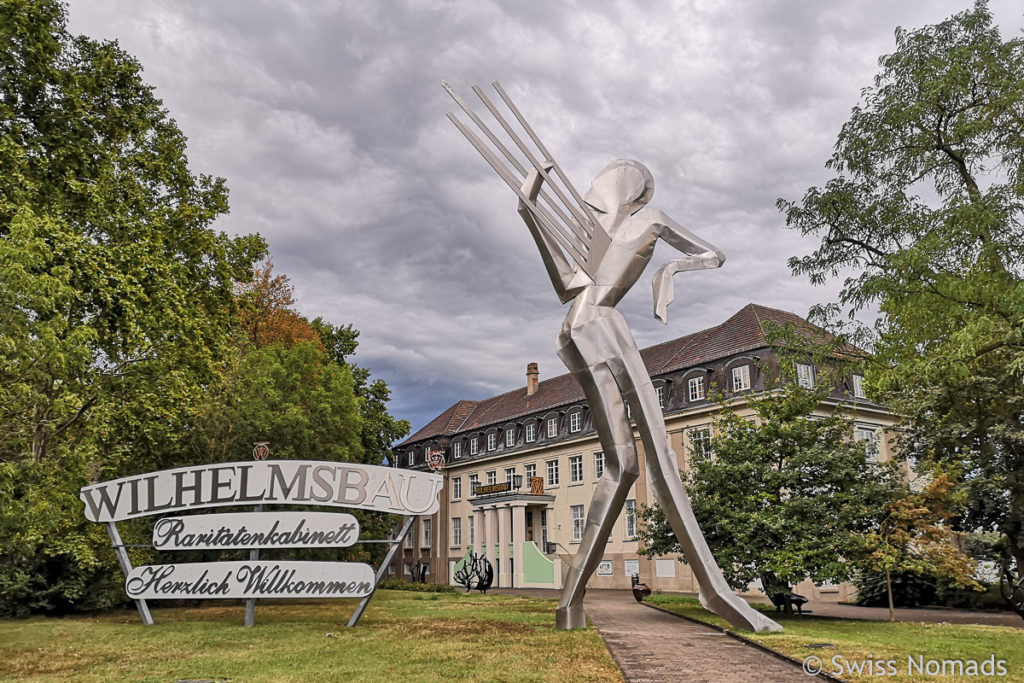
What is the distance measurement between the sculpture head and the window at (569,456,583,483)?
28506mm

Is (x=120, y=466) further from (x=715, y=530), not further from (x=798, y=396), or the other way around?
(x=798, y=396)

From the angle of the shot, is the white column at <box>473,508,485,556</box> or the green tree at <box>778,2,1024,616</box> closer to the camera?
the green tree at <box>778,2,1024,616</box>

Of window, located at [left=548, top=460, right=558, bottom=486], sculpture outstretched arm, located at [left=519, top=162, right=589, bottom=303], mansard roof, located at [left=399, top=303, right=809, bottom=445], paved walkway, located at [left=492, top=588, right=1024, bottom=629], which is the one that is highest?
mansard roof, located at [left=399, top=303, right=809, bottom=445]

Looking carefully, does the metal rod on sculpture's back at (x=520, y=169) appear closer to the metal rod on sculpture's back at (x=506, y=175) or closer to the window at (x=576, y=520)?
the metal rod on sculpture's back at (x=506, y=175)

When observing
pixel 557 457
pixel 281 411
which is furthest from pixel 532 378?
pixel 281 411

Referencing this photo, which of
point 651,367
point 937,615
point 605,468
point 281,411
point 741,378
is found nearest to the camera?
point 605,468

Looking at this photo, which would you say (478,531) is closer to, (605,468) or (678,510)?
(605,468)

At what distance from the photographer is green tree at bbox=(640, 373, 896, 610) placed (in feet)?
53.7

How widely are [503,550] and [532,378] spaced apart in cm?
1274

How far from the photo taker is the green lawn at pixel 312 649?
29.5 feet

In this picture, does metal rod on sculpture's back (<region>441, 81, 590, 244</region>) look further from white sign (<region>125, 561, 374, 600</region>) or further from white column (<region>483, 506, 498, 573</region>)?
white column (<region>483, 506, 498, 573</region>)

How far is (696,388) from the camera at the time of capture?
115 ft

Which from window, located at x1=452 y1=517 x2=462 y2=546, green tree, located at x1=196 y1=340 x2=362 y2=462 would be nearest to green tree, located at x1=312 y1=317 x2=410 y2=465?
green tree, located at x1=196 y1=340 x2=362 y2=462

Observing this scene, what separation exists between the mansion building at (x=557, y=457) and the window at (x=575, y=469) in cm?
8
